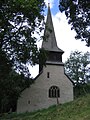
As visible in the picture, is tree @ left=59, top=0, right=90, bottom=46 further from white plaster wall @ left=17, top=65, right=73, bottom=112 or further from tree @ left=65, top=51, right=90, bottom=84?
tree @ left=65, top=51, right=90, bottom=84

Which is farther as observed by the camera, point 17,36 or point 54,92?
point 54,92

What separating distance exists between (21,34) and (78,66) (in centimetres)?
3887

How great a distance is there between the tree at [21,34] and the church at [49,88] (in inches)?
506

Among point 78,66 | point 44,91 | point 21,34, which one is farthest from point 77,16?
point 78,66

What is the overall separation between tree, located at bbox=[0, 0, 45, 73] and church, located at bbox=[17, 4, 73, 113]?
1285 cm

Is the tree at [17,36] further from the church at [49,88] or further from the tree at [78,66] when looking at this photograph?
the tree at [78,66]

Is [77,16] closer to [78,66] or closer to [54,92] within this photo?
[54,92]

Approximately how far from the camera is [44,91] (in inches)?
1524

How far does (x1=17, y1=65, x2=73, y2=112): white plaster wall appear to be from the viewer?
37.8m

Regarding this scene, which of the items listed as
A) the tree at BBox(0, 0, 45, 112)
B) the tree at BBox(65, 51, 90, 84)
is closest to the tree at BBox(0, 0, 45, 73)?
the tree at BBox(0, 0, 45, 112)

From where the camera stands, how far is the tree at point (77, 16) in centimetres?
2033

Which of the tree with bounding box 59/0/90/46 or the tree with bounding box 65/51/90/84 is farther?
the tree with bounding box 65/51/90/84

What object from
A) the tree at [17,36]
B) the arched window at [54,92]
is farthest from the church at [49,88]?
the tree at [17,36]

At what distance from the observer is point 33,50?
24.2m
